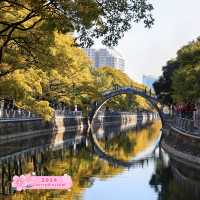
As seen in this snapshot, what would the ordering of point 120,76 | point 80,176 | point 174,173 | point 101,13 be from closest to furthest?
point 101,13, point 80,176, point 174,173, point 120,76

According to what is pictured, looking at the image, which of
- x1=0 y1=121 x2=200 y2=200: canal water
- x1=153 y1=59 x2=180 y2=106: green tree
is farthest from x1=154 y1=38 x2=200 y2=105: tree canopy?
x1=153 y1=59 x2=180 y2=106: green tree

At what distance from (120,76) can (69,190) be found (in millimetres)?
139860

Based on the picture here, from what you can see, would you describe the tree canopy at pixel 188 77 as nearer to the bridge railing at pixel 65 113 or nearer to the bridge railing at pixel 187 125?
the bridge railing at pixel 187 125

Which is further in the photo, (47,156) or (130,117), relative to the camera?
(130,117)

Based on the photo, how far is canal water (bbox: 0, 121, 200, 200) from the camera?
30.3m

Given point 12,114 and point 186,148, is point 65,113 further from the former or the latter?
point 186,148

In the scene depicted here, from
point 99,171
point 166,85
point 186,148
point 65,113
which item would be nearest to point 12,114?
point 186,148

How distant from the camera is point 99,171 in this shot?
42.1 metres

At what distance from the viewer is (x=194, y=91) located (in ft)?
191

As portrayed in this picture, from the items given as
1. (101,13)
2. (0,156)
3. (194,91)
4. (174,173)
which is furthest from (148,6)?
(194,91)

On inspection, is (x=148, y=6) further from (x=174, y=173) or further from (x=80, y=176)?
(x=174, y=173)

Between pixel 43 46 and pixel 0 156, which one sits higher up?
pixel 43 46

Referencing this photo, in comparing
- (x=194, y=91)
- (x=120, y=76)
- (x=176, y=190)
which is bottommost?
(x=176, y=190)

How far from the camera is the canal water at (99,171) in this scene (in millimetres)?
30312
